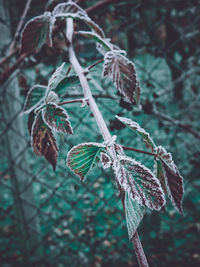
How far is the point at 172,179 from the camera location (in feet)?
1.31

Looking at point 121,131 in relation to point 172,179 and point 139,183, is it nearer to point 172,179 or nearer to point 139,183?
point 172,179

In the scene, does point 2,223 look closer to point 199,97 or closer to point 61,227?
point 61,227

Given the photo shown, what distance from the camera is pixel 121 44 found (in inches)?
58.3

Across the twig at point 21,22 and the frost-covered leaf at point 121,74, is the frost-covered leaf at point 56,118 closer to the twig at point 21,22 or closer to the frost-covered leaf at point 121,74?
the frost-covered leaf at point 121,74

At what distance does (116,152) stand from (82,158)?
52mm

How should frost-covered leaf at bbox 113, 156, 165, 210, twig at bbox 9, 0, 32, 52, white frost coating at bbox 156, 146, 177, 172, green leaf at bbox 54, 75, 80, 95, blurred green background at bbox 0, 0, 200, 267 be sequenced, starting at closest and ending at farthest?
frost-covered leaf at bbox 113, 156, 165, 210 < white frost coating at bbox 156, 146, 177, 172 < green leaf at bbox 54, 75, 80, 95 < twig at bbox 9, 0, 32, 52 < blurred green background at bbox 0, 0, 200, 267

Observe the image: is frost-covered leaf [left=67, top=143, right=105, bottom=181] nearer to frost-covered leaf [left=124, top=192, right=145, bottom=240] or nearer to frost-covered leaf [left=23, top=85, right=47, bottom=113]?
frost-covered leaf [left=124, top=192, right=145, bottom=240]

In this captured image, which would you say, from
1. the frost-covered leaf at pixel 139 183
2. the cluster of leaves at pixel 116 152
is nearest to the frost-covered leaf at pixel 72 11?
the cluster of leaves at pixel 116 152

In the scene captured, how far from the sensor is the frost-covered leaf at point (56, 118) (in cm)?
40

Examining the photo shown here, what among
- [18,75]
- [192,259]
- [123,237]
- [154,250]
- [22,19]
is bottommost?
[192,259]

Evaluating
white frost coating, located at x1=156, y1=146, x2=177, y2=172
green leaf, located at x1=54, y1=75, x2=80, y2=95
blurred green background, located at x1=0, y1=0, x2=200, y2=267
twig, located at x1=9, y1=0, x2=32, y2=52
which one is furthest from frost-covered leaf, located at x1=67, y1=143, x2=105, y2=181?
twig, located at x1=9, y1=0, x2=32, y2=52

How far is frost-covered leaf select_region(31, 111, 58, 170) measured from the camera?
0.43m

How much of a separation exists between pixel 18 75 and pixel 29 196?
2.30ft

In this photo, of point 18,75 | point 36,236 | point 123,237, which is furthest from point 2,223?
point 18,75
